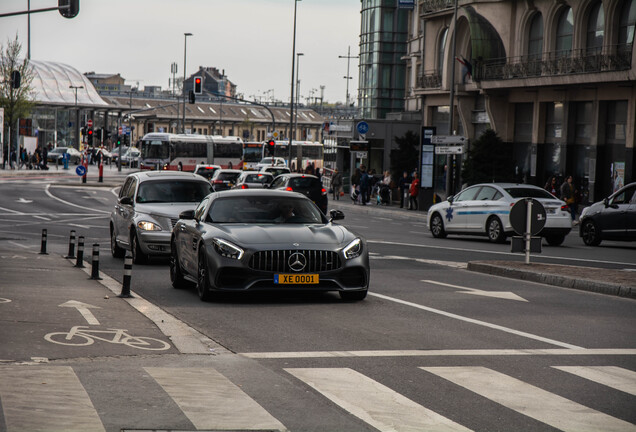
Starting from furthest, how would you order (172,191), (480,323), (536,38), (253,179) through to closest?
1. (536,38)
2. (253,179)
3. (172,191)
4. (480,323)

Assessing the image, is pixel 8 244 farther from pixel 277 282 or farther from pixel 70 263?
pixel 277 282

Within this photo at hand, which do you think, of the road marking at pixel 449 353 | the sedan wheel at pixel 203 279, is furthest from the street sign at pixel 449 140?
the road marking at pixel 449 353

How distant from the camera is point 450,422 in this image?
21.4 feet

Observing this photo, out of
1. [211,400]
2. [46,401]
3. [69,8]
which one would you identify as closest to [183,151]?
[69,8]

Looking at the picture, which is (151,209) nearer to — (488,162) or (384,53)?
(488,162)

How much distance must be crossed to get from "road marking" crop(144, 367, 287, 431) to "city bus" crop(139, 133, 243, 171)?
68.3 meters

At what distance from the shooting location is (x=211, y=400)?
6938 mm

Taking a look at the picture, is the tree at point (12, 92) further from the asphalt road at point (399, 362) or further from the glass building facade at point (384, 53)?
the asphalt road at point (399, 362)

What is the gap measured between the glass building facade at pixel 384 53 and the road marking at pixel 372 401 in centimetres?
7007

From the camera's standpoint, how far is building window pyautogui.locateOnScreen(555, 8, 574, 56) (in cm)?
4500

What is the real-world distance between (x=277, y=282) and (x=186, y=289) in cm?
279

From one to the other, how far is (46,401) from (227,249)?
5897 millimetres

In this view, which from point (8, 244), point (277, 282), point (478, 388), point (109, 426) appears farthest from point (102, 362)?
point (8, 244)

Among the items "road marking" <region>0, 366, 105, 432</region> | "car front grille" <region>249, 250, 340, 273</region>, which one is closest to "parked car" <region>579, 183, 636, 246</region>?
"car front grille" <region>249, 250, 340, 273</region>
